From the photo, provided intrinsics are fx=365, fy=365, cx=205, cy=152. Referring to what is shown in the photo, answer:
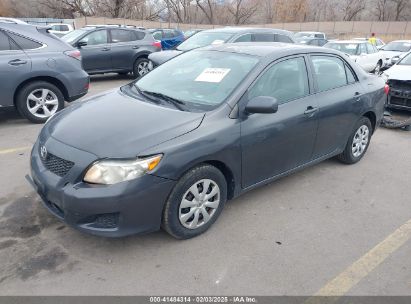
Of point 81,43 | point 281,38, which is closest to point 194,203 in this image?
point 281,38

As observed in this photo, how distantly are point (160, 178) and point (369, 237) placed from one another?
2074mm

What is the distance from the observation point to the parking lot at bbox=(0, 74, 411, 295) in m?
2.74

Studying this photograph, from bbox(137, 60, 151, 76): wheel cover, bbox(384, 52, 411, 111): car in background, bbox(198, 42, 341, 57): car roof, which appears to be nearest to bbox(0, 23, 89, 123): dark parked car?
bbox(198, 42, 341, 57): car roof

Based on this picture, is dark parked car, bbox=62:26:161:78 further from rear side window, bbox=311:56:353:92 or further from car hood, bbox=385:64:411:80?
rear side window, bbox=311:56:353:92

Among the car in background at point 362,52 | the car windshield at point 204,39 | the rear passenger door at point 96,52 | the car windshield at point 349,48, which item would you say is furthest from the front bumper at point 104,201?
the car windshield at point 349,48

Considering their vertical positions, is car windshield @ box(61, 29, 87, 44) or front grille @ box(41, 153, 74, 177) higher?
car windshield @ box(61, 29, 87, 44)

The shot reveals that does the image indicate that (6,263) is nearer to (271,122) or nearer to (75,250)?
(75,250)

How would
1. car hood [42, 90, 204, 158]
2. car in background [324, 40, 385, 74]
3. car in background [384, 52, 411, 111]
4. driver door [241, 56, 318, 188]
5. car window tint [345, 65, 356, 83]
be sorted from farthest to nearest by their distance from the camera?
car in background [324, 40, 385, 74] → car in background [384, 52, 411, 111] → car window tint [345, 65, 356, 83] → driver door [241, 56, 318, 188] → car hood [42, 90, 204, 158]

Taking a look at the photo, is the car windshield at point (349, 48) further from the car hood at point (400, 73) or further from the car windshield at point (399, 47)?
the car hood at point (400, 73)

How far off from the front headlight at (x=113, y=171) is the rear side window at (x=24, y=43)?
4410 mm

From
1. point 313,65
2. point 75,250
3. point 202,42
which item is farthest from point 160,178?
point 202,42

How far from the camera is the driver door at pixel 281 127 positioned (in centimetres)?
349

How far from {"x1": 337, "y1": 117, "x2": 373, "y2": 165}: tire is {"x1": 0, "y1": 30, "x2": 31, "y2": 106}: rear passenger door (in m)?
5.10

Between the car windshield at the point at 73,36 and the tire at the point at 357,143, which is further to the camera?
the car windshield at the point at 73,36
